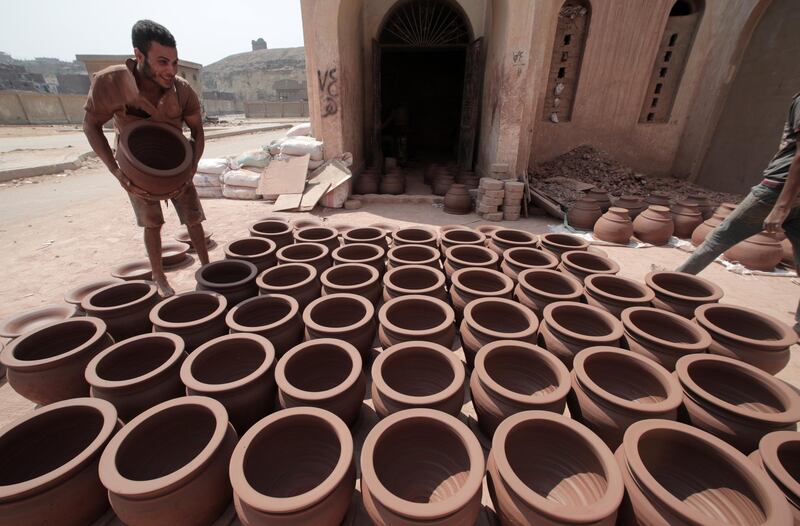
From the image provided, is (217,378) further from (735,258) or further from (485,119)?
(485,119)

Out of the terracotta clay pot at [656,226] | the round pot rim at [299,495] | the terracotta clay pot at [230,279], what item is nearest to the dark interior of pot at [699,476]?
the round pot rim at [299,495]

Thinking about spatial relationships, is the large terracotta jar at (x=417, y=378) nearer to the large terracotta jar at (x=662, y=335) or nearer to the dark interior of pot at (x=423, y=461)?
the dark interior of pot at (x=423, y=461)

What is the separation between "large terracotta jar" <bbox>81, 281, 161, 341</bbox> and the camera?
229 cm

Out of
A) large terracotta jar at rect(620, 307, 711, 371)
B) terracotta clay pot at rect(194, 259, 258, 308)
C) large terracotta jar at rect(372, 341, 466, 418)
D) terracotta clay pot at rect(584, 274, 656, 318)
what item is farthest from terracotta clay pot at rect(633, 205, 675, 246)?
terracotta clay pot at rect(194, 259, 258, 308)

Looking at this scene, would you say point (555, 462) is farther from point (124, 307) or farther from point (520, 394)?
point (124, 307)

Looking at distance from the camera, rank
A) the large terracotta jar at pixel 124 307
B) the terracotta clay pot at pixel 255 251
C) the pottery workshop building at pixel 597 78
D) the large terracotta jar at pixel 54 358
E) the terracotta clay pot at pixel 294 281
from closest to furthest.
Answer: the large terracotta jar at pixel 54 358
the large terracotta jar at pixel 124 307
the terracotta clay pot at pixel 294 281
the terracotta clay pot at pixel 255 251
the pottery workshop building at pixel 597 78

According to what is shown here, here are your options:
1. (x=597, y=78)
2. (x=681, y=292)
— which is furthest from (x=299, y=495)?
(x=597, y=78)

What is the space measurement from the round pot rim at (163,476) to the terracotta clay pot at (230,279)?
1113mm

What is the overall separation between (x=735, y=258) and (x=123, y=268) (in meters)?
7.12

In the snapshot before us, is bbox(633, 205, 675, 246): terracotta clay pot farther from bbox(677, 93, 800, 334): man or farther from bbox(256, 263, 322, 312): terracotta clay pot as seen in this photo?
bbox(256, 263, 322, 312): terracotta clay pot

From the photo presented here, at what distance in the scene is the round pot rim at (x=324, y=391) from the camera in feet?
5.38

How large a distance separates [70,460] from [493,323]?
7.83 ft

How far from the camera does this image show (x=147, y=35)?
7.68 feet

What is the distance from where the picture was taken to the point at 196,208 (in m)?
3.20
